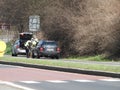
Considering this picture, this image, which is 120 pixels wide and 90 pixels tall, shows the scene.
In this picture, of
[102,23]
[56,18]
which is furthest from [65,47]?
[102,23]

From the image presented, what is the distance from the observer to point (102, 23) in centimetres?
4034

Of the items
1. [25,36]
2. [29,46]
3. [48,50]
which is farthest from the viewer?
[25,36]

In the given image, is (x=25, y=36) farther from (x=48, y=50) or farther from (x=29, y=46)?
(x=48, y=50)

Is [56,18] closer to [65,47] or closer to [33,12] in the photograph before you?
[65,47]

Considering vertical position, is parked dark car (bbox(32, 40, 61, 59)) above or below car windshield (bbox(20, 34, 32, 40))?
below

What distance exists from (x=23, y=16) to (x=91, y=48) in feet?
68.5

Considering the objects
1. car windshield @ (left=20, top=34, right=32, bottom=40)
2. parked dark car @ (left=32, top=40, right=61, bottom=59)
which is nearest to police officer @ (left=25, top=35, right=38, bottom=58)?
parked dark car @ (left=32, top=40, right=61, bottom=59)

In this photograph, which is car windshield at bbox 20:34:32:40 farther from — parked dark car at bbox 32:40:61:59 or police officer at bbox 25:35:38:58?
parked dark car at bbox 32:40:61:59

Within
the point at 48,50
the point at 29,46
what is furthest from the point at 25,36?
the point at 48,50

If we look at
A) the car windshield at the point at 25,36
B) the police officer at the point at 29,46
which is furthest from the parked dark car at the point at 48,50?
the car windshield at the point at 25,36

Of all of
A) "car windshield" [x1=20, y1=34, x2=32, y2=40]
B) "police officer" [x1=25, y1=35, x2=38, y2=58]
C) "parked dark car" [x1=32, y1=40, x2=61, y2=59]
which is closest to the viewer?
"parked dark car" [x1=32, y1=40, x2=61, y2=59]

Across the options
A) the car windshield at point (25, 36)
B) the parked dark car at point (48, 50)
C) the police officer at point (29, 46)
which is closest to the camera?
the parked dark car at point (48, 50)

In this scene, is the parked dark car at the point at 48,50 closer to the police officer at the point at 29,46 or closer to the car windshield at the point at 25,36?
the police officer at the point at 29,46

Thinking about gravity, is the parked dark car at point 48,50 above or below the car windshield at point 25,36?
below
